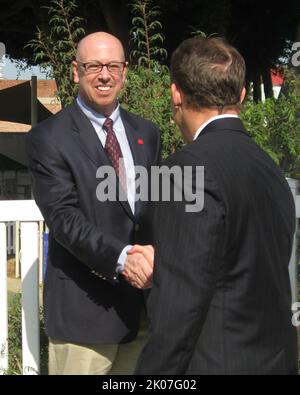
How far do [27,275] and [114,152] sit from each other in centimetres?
115

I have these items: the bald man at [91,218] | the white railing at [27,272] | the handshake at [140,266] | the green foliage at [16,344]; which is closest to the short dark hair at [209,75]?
the handshake at [140,266]

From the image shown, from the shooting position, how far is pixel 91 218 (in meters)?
2.35

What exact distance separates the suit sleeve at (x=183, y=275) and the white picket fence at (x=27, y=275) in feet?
5.92

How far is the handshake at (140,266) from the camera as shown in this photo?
2.07 meters

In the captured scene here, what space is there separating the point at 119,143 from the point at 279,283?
1.06 metres

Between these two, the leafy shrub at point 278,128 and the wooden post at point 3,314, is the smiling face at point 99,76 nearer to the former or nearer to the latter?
the wooden post at point 3,314

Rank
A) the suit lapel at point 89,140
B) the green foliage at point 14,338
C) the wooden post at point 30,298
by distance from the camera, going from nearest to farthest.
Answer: the suit lapel at point 89,140 < the wooden post at point 30,298 < the green foliage at point 14,338

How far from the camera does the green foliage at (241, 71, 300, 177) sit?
4133mm

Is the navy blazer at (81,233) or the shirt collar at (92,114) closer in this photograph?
the navy blazer at (81,233)

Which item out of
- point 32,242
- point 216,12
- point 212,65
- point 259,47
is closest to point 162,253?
point 212,65

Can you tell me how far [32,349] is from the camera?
334 cm

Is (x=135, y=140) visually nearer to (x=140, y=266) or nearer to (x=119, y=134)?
(x=119, y=134)

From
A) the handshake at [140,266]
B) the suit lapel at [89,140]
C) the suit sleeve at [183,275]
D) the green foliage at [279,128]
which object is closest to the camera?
the suit sleeve at [183,275]

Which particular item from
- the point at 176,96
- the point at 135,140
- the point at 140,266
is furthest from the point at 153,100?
the point at 176,96
